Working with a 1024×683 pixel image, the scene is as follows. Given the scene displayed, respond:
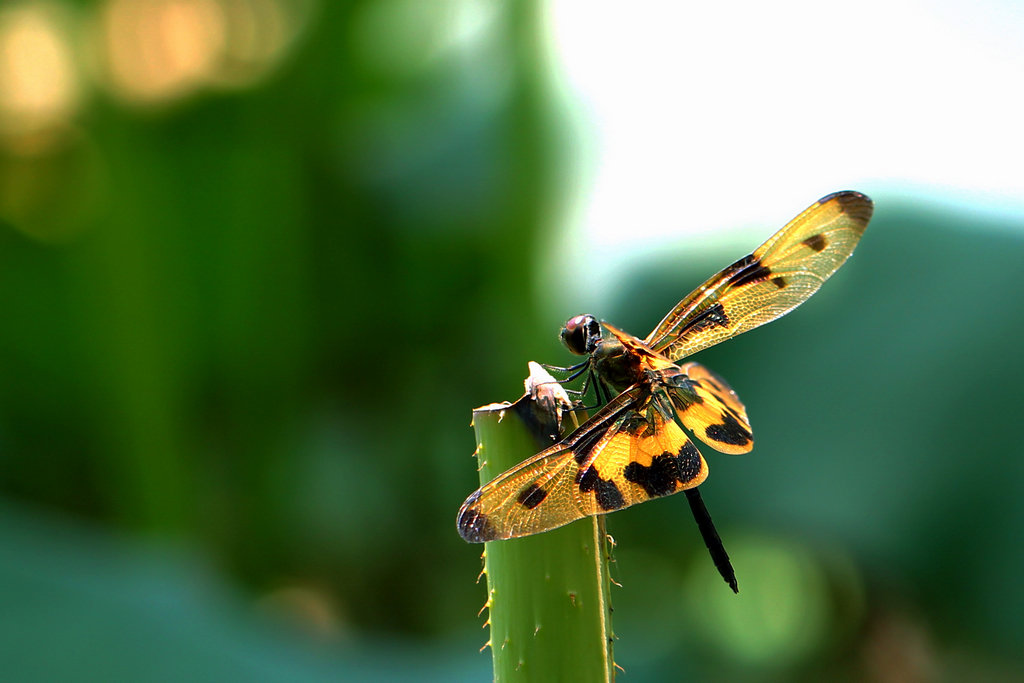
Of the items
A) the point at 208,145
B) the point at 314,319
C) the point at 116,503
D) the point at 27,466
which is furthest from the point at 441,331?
the point at 27,466

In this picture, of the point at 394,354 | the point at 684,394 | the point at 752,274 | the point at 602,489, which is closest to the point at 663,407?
the point at 684,394

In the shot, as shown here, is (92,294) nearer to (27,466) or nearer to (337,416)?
(27,466)

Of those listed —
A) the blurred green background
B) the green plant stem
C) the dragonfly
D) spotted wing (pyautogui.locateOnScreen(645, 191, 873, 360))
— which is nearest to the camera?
the green plant stem

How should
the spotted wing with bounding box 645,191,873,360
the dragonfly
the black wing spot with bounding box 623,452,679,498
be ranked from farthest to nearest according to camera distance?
the spotted wing with bounding box 645,191,873,360, the black wing spot with bounding box 623,452,679,498, the dragonfly

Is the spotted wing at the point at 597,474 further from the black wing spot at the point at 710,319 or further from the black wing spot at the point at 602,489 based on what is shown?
the black wing spot at the point at 710,319

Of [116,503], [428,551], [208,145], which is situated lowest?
[428,551]

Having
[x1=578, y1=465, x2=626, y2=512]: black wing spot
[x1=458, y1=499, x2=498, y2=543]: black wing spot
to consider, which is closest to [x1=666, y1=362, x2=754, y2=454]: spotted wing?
[x1=578, y1=465, x2=626, y2=512]: black wing spot

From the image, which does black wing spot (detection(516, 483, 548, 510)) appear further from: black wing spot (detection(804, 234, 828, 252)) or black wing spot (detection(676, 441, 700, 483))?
black wing spot (detection(804, 234, 828, 252))
